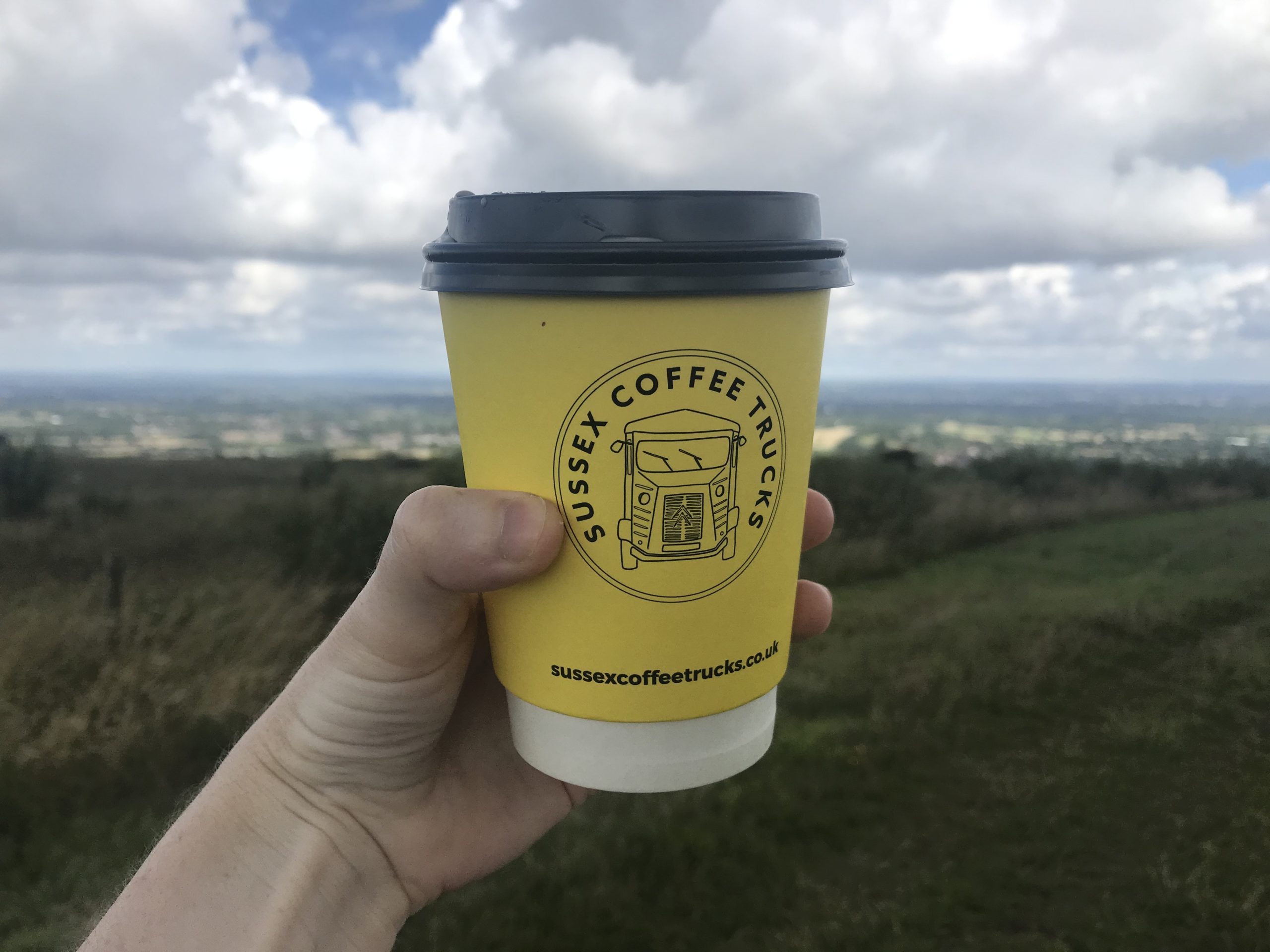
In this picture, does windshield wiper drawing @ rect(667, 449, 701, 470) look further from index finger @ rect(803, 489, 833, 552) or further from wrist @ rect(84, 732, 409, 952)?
wrist @ rect(84, 732, 409, 952)

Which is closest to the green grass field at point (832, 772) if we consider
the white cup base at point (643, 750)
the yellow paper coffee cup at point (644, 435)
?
the white cup base at point (643, 750)

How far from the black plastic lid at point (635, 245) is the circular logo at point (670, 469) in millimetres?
111

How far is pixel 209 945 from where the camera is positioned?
1392mm

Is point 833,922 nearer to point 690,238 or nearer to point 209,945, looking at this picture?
point 209,945

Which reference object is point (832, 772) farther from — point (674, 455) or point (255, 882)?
point (674, 455)

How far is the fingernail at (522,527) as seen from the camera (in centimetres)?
114

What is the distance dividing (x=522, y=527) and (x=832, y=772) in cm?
271

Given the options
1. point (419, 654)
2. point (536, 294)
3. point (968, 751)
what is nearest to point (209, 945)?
point (419, 654)

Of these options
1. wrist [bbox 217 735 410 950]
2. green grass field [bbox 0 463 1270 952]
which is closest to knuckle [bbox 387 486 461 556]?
wrist [bbox 217 735 410 950]

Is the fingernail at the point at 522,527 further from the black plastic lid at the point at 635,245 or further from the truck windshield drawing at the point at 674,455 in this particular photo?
the black plastic lid at the point at 635,245

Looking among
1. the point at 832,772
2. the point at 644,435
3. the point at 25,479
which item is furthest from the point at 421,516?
the point at 25,479

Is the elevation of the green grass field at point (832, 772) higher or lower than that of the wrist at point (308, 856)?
lower

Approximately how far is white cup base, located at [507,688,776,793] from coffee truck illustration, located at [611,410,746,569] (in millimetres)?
287

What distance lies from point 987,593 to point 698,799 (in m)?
2.85
